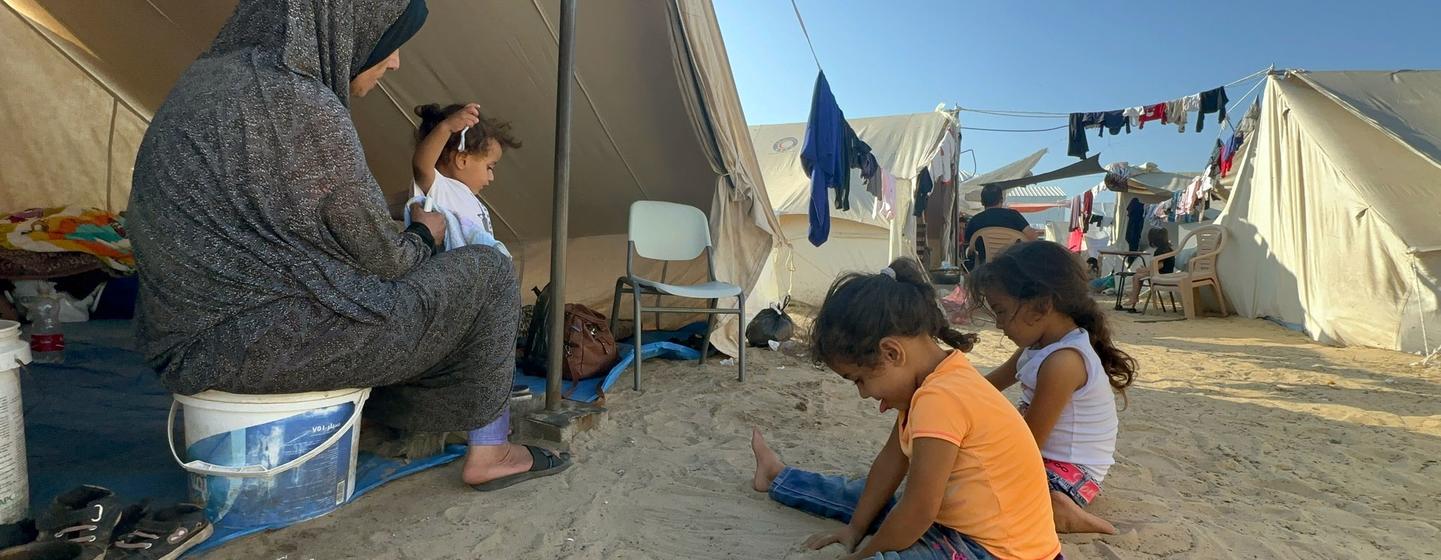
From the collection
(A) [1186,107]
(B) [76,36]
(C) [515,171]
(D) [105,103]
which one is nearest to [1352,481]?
(C) [515,171]

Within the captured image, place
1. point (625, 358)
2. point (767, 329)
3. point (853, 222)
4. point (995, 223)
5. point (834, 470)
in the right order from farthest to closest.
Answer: point (853, 222) → point (995, 223) → point (767, 329) → point (625, 358) → point (834, 470)

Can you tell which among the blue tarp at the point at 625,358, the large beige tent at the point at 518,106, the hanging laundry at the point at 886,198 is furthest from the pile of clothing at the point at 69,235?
the hanging laundry at the point at 886,198

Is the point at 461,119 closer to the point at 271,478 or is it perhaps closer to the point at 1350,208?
the point at 271,478

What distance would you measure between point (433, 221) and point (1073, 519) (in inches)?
77.1

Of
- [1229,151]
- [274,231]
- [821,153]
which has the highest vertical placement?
[1229,151]

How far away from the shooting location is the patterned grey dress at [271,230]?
148 cm

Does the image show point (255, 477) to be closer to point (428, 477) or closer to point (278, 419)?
point (278, 419)

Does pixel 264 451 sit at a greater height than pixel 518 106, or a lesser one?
lesser

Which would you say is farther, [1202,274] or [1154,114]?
[1154,114]

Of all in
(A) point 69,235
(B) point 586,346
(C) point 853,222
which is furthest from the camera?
(C) point 853,222

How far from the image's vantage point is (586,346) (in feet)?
10.8

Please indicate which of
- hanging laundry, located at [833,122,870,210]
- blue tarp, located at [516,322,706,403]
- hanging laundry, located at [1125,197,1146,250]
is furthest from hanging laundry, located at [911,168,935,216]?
blue tarp, located at [516,322,706,403]

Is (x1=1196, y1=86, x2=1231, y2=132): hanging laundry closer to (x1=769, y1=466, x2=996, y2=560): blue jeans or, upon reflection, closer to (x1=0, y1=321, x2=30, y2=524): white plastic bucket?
(x1=769, y1=466, x2=996, y2=560): blue jeans

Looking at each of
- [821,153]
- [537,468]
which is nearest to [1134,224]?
[821,153]
